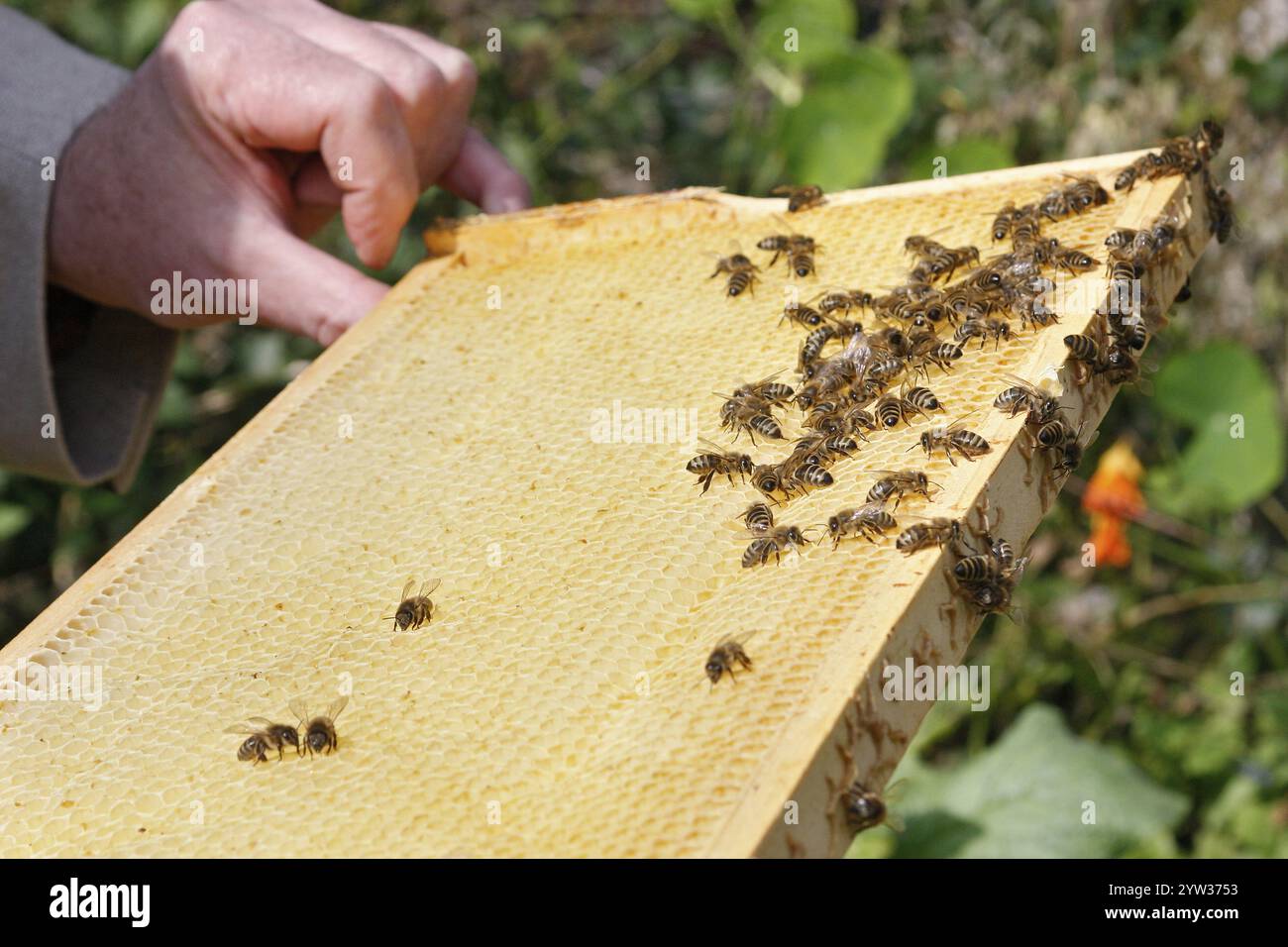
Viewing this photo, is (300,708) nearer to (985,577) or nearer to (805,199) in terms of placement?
(985,577)

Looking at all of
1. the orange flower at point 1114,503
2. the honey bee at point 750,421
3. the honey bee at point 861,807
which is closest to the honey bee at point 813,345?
the honey bee at point 750,421

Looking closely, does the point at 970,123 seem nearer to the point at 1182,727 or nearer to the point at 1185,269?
the point at 1182,727

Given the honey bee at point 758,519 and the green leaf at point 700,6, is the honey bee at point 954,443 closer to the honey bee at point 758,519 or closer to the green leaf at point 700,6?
the honey bee at point 758,519

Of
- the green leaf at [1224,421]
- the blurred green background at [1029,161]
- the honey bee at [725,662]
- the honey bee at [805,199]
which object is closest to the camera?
the honey bee at [725,662]

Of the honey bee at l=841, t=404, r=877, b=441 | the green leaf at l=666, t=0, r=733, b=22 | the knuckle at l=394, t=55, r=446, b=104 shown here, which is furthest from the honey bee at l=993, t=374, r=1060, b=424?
the green leaf at l=666, t=0, r=733, b=22

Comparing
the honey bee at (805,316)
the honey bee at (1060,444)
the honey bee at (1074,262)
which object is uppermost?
the honey bee at (805,316)
